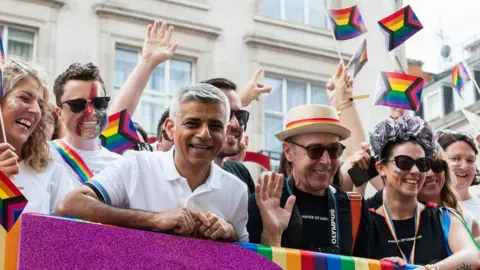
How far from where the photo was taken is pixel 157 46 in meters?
6.22

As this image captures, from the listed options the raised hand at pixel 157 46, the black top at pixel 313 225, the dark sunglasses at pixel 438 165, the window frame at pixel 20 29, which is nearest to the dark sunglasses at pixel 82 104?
the raised hand at pixel 157 46

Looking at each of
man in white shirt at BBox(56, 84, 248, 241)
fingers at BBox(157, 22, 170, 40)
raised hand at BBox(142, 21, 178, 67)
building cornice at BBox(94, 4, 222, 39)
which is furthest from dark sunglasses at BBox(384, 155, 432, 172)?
building cornice at BBox(94, 4, 222, 39)

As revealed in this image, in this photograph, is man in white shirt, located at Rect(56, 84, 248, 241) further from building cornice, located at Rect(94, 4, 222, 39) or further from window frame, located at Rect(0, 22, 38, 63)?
building cornice, located at Rect(94, 4, 222, 39)

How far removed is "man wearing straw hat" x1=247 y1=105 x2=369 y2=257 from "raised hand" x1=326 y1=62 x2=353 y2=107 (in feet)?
3.81

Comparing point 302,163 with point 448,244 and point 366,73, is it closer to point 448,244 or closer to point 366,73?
point 448,244

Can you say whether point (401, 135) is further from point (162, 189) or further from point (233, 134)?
point (162, 189)

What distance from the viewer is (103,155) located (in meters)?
5.31

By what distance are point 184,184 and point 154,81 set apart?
1319cm

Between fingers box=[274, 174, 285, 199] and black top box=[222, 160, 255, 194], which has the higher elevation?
black top box=[222, 160, 255, 194]

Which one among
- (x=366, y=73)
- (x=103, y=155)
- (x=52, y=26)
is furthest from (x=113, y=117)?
(x=366, y=73)

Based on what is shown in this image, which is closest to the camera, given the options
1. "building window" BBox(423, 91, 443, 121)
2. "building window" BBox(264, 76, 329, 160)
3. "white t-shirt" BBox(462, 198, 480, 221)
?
"white t-shirt" BBox(462, 198, 480, 221)

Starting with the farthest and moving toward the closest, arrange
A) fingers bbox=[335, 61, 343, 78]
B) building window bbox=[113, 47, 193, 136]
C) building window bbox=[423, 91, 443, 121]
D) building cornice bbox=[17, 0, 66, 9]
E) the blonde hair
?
building window bbox=[423, 91, 443, 121] < building window bbox=[113, 47, 193, 136] < building cornice bbox=[17, 0, 66, 9] < fingers bbox=[335, 61, 343, 78] < the blonde hair

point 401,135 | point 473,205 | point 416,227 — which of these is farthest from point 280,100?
point 416,227

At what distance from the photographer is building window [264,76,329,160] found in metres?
18.2
